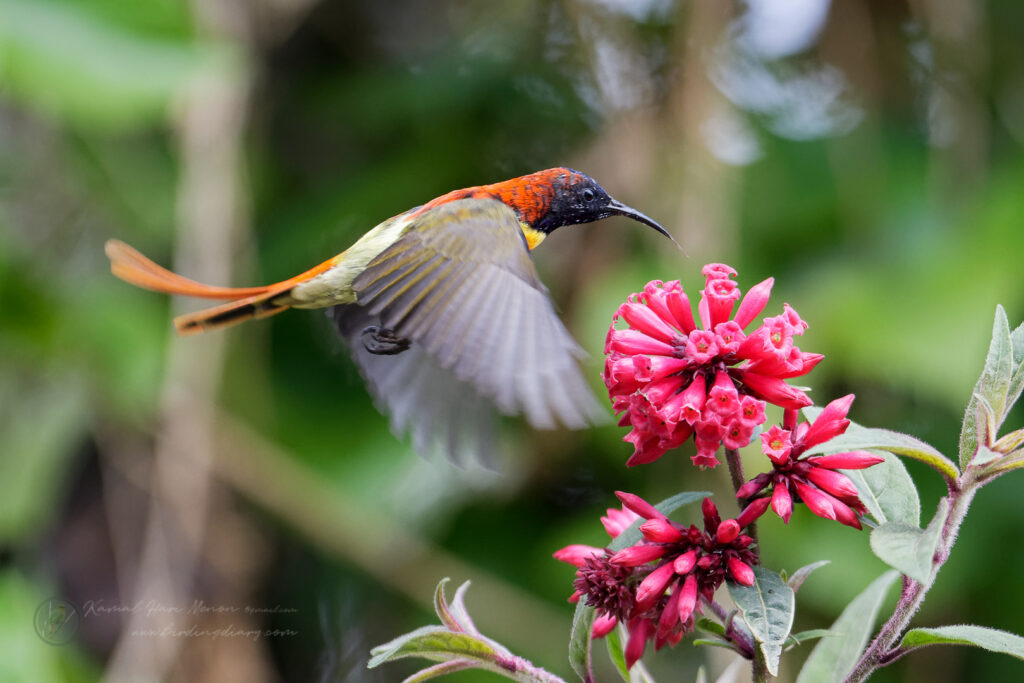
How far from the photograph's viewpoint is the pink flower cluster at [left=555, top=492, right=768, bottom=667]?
122 cm

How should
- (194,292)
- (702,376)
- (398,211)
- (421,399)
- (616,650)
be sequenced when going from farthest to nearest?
(398,211) → (421,399) → (194,292) → (616,650) → (702,376)

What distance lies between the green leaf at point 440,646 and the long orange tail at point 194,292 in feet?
2.21

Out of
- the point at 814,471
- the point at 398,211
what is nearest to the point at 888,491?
the point at 814,471

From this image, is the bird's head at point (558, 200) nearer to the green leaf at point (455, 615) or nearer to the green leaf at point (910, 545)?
the green leaf at point (455, 615)

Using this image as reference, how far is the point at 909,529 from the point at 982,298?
2.63 m

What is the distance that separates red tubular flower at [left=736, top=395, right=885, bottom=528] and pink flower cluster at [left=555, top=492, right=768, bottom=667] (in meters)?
0.05

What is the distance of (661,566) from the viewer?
1.28m

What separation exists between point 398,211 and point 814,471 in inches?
113

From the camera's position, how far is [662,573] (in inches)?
49.4

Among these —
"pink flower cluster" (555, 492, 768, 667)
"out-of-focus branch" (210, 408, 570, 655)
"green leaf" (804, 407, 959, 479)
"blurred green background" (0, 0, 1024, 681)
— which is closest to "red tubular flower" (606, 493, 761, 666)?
"pink flower cluster" (555, 492, 768, 667)

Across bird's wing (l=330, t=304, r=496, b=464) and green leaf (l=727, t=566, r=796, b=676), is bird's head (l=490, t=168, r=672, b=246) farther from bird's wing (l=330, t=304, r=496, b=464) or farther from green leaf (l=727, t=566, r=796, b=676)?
green leaf (l=727, t=566, r=796, b=676)

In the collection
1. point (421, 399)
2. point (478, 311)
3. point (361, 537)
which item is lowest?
point (361, 537)

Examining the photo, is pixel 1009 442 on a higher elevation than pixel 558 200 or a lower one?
lower

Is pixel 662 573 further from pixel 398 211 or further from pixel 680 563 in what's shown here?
pixel 398 211
